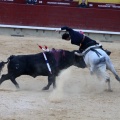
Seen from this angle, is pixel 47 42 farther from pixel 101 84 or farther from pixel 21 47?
pixel 101 84

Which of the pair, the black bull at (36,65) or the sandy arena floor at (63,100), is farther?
the black bull at (36,65)

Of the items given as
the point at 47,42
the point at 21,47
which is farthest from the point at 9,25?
the point at 21,47

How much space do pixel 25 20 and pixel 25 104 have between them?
1093cm

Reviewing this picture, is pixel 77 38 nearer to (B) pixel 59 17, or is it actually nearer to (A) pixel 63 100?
(A) pixel 63 100

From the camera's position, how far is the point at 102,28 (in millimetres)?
18047

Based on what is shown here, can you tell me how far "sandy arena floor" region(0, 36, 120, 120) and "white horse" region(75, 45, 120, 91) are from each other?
240 mm

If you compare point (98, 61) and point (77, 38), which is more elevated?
point (77, 38)

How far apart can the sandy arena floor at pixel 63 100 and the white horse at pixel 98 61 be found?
0.24m

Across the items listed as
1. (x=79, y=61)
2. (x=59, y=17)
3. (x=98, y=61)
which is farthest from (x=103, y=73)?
(x=59, y=17)

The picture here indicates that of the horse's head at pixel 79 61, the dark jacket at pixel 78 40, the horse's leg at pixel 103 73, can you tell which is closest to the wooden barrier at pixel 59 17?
the horse's head at pixel 79 61

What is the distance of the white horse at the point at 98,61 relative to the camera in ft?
29.3

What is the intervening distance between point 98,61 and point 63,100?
4.00 ft

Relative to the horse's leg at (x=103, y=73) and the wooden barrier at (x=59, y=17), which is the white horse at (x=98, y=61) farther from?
the wooden barrier at (x=59, y=17)

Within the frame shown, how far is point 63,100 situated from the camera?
800cm
